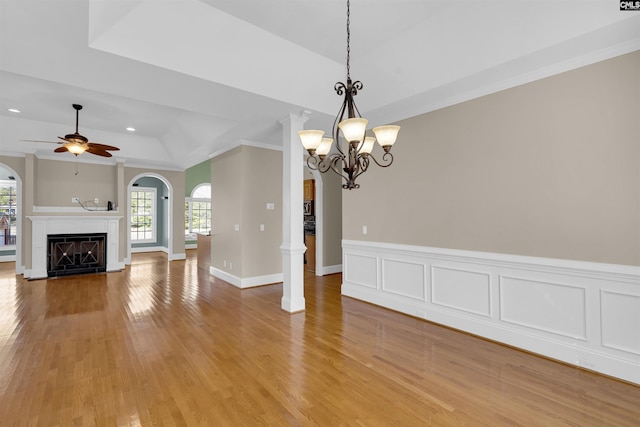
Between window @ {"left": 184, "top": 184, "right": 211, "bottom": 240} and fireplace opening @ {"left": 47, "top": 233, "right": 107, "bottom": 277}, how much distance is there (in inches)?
158

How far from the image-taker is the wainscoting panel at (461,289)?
3.26 meters

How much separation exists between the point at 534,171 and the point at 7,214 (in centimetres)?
1272

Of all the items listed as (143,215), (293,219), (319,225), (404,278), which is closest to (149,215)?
(143,215)

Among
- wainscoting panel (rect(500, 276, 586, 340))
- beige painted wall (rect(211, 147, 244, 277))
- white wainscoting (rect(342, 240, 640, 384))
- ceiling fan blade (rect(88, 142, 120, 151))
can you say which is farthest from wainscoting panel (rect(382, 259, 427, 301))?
ceiling fan blade (rect(88, 142, 120, 151))

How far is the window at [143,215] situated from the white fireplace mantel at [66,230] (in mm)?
3502

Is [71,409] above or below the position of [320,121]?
below

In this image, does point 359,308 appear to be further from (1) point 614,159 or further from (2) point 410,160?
(1) point 614,159

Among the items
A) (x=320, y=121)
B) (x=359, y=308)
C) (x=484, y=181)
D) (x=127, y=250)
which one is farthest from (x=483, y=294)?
(x=127, y=250)

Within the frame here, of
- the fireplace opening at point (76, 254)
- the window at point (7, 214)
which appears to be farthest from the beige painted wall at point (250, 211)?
the window at point (7, 214)

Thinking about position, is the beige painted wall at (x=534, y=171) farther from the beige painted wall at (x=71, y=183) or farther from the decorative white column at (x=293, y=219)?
the beige painted wall at (x=71, y=183)

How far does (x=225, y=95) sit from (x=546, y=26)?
3.15 metres

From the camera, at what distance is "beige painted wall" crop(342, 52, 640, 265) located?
246 cm

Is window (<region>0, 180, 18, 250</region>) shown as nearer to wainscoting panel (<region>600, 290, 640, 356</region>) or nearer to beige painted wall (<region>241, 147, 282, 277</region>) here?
beige painted wall (<region>241, 147, 282, 277</region>)

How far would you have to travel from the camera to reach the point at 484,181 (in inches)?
129
